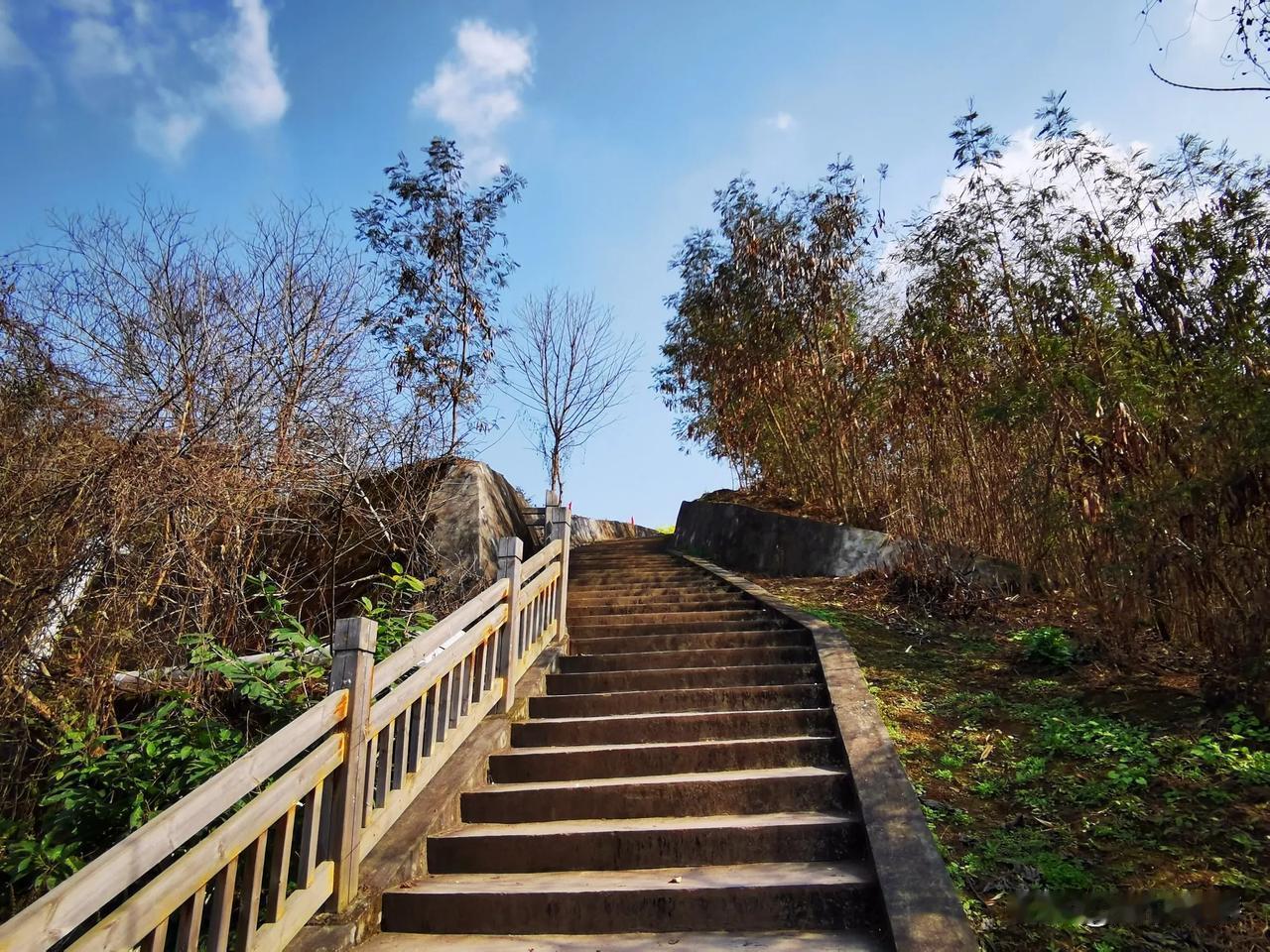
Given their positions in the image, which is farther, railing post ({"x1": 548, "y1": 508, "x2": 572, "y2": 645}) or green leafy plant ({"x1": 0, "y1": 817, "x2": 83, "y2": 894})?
railing post ({"x1": 548, "y1": 508, "x2": 572, "y2": 645})

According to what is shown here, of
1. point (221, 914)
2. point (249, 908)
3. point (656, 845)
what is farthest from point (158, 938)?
point (656, 845)

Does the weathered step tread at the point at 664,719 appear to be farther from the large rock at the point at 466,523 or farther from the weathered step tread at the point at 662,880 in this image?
the large rock at the point at 466,523

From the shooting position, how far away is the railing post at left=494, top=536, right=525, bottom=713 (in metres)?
5.23

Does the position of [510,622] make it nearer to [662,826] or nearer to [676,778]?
[676,778]

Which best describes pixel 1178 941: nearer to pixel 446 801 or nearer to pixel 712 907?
pixel 712 907

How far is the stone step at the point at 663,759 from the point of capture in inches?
179

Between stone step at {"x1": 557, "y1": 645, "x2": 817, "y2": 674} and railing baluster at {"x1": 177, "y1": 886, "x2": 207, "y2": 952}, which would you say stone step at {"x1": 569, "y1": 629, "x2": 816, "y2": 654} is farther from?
railing baluster at {"x1": 177, "y1": 886, "x2": 207, "y2": 952}

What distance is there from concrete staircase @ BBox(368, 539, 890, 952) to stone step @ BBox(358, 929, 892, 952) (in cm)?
1

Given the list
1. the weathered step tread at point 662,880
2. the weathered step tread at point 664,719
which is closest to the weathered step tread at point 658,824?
the weathered step tread at point 662,880

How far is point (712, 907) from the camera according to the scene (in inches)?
129

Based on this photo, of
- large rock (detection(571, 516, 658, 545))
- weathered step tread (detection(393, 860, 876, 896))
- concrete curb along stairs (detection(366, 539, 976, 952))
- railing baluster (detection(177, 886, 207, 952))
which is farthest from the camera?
large rock (detection(571, 516, 658, 545))

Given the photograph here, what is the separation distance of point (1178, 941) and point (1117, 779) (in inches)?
48.4

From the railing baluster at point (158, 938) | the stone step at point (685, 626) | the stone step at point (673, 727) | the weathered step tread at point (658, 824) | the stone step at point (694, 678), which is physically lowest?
the weathered step tread at point (658, 824)

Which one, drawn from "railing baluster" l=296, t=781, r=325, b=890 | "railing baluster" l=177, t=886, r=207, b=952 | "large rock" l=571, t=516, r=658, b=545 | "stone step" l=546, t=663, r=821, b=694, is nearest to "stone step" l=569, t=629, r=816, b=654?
"stone step" l=546, t=663, r=821, b=694
